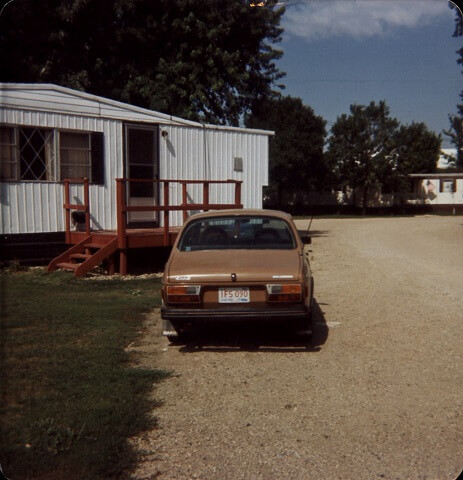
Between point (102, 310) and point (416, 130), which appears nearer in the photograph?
point (102, 310)

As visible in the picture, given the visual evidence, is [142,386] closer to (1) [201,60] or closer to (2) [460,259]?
(2) [460,259]

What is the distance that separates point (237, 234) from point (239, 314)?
1.30m

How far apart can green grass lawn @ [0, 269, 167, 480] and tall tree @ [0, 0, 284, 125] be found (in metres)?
13.5

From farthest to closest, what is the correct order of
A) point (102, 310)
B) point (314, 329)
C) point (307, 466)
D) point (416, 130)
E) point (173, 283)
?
point (416, 130), point (102, 310), point (314, 329), point (173, 283), point (307, 466)

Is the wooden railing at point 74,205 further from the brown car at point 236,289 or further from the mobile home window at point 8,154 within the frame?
the brown car at point 236,289

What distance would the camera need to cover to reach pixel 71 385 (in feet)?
15.1

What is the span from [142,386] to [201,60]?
59.2ft

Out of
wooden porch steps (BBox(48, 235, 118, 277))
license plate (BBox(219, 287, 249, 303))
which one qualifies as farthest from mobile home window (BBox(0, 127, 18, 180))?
license plate (BBox(219, 287, 249, 303))

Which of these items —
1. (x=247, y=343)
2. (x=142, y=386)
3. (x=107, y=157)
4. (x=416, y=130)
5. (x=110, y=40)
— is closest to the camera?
(x=142, y=386)

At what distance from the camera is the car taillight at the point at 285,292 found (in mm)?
5438

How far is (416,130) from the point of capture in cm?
4525

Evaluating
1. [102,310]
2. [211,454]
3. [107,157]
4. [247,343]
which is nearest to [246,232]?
[247,343]

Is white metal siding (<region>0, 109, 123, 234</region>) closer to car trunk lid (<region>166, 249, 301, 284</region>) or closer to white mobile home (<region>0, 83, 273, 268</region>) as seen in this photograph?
white mobile home (<region>0, 83, 273, 268</region>)

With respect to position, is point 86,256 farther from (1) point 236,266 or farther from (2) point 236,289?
(2) point 236,289
